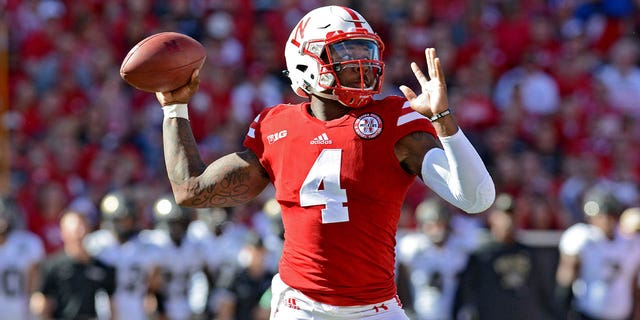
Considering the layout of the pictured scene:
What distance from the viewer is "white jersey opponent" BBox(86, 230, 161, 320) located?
855cm

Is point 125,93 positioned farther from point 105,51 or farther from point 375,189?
point 375,189

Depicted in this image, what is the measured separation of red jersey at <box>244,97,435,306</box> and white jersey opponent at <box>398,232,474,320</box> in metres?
4.80

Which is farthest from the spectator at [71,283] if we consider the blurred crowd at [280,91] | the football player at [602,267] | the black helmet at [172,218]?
the football player at [602,267]

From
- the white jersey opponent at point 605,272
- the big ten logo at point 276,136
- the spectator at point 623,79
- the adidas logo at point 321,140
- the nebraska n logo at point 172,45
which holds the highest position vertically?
the nebraska n logo at point 172,45

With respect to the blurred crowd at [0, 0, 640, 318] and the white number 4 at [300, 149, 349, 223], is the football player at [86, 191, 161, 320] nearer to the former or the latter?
the blurred crowd at [0, 0, 640, 318]

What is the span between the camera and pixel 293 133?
3859 mm

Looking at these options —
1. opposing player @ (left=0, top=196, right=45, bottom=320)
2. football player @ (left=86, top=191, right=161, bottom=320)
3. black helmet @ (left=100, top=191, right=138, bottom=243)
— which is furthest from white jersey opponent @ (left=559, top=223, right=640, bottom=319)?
opposing player @ (left=0, top=196, right=45, bottom=320)

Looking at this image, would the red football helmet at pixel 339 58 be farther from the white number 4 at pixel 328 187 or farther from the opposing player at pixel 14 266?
the opposing player at pixel 14 266

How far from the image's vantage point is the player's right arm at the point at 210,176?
156 inches

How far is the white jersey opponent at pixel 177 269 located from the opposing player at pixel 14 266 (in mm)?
916

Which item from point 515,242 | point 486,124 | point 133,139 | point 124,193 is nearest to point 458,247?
point 515,242

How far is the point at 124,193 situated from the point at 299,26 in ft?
18.5

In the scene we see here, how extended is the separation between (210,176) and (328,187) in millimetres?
478

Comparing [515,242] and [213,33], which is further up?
[213,33]
